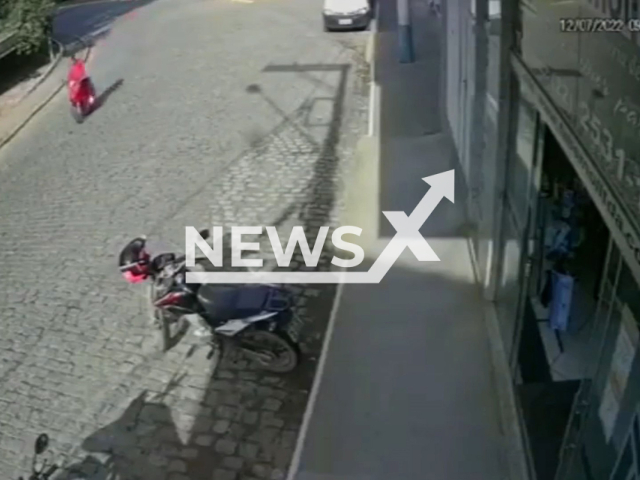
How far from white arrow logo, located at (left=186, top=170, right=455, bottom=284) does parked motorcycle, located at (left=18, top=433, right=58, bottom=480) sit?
206 centimetres

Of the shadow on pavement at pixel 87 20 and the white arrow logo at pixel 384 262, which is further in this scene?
the shadow on pavement at pixel 87 20

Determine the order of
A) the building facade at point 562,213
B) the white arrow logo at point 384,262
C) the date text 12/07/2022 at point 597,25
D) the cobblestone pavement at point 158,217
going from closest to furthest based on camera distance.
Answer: the date text 12/07/2022 at point 597,25, the building facade at point 562,213, the cobblestone pavement at point 158,217, the white arrow logo at point 384,262

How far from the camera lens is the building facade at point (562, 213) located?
354cm

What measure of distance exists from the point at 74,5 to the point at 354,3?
35.3 feet

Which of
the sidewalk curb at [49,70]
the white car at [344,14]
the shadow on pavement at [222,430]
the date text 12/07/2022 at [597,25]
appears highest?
the date text 12/07/2022 at [597,25]

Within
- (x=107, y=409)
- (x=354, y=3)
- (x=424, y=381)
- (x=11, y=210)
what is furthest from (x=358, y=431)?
Answer: (x=354, y=3)

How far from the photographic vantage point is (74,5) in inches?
935

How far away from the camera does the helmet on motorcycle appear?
7344 mm

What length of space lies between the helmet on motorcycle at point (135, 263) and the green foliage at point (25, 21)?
33.4ft

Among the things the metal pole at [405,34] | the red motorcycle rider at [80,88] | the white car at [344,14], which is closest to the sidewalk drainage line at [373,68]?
the white car at [344,14]

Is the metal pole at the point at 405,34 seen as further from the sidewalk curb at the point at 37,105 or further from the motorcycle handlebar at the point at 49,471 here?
the motorcycle handlebar at the point at 49,471

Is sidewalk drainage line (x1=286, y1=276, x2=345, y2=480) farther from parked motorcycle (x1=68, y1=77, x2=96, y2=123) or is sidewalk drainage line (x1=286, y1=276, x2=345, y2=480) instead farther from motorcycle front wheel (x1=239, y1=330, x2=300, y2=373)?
parked motorcycle (x1=68, y1=77, x2=96, y2=123)

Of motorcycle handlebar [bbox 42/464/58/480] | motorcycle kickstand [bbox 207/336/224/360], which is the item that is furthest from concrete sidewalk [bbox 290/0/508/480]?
motorcycle handlebar [bbox 42/464/58/480]

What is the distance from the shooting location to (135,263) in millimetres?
7355
